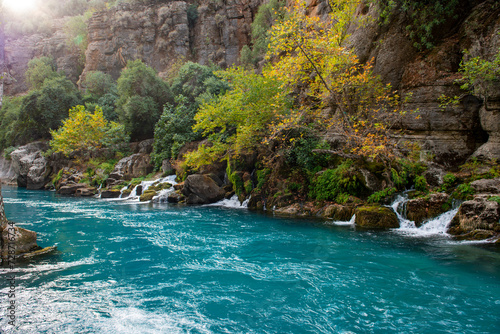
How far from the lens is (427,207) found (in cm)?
1080

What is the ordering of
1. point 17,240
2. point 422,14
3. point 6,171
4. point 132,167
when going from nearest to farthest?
point 17,240 < point 422,14 < point 132,167 < point 6,171

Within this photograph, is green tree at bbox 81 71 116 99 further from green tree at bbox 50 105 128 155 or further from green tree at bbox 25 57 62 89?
green tree at bbox 50 105 128 155

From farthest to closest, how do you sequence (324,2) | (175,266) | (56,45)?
(56,45)
(324,2)
(175,266)

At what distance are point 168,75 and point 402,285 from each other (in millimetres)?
41560

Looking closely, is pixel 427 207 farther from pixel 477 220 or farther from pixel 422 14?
pixel 422 14

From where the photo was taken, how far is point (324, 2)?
2306 centimetres

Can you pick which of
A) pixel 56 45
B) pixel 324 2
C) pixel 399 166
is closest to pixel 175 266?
pixel 399 166

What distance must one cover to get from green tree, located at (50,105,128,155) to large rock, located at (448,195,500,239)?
30.8 metres

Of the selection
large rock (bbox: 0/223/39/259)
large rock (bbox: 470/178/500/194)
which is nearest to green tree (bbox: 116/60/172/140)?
Answer: large rock (bbox: 0/223/39/259)

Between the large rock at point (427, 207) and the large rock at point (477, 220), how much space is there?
79cm

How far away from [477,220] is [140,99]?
31650 mm

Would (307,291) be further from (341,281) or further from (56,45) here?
(56,45)

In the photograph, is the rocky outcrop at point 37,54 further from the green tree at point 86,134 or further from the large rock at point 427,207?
the large rock at point 427,207

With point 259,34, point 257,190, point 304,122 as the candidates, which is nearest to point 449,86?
point 304,122
